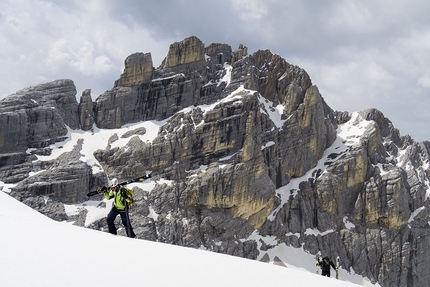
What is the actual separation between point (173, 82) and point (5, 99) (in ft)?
110

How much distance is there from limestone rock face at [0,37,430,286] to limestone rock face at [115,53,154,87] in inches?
9.1

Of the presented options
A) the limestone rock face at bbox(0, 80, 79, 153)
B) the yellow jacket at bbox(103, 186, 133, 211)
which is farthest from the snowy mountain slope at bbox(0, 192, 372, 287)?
the limestone rock face at bbox(0, 80, 79, 153)

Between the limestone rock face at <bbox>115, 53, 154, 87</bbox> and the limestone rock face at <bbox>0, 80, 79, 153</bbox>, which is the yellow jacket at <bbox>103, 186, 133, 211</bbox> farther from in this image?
the limestone rock face at <bbox>115, 53, 154, 87</bbox>

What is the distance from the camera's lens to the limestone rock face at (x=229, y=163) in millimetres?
69625

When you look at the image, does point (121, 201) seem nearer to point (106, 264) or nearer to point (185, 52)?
point (106, 264)

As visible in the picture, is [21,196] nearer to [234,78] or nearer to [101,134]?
[101,134]

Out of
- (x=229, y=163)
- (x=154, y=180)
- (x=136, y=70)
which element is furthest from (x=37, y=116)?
(x=229, y=163)

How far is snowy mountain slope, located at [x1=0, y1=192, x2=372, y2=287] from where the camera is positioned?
6062 millimetres

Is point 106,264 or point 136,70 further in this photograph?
point 136,70

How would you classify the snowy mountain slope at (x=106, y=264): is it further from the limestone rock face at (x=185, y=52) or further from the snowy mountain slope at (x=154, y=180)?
the limestone rock face at (x=185, y=52)

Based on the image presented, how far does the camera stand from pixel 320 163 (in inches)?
3452

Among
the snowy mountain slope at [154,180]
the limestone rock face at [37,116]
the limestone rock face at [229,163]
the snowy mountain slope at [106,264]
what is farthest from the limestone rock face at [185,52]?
the snowy mountain slope at [106,264]

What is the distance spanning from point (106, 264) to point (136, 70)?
8257cm

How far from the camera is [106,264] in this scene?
7109 millimetres
